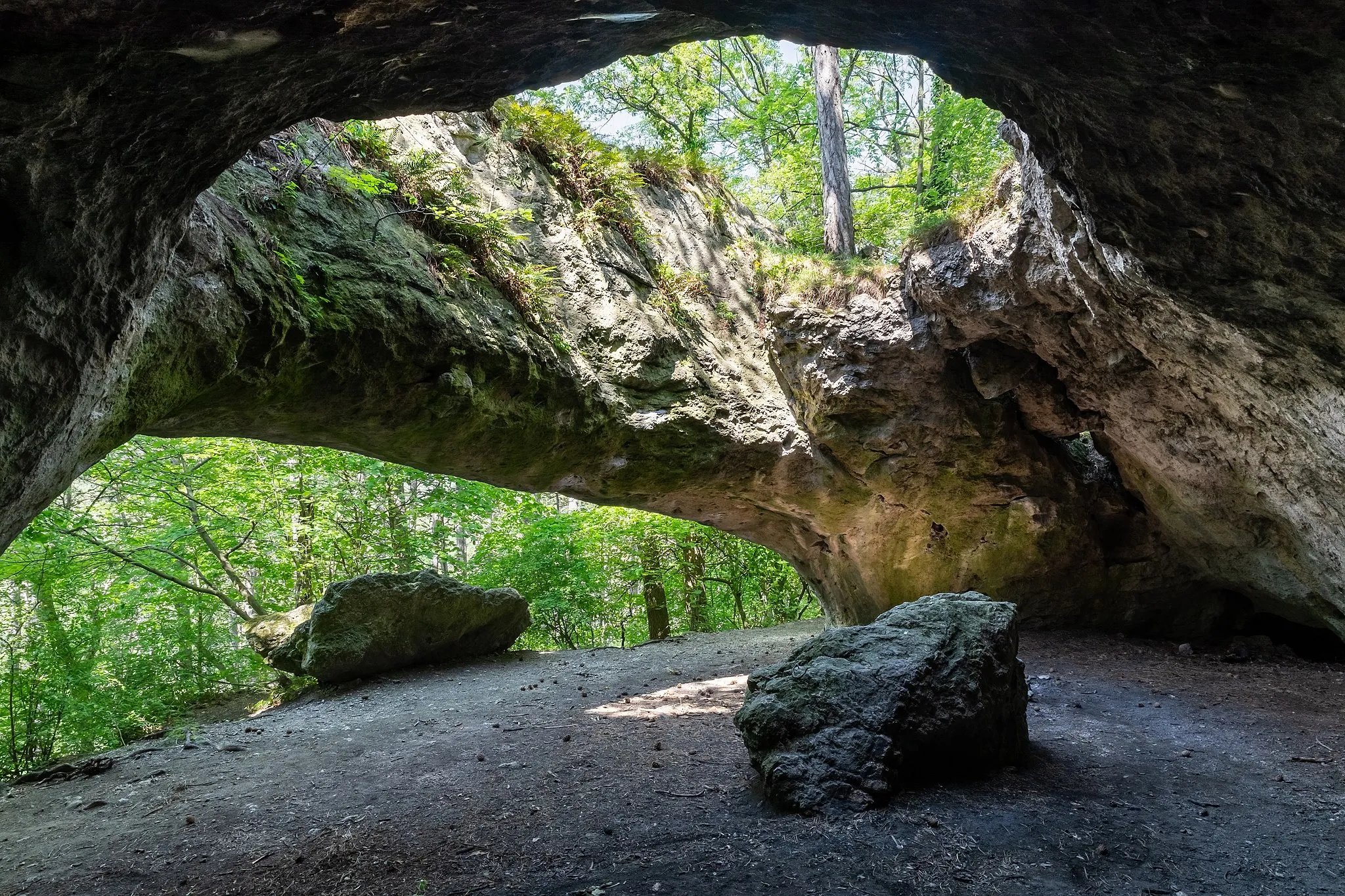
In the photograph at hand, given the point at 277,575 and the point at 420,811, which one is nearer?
the point at 420,811

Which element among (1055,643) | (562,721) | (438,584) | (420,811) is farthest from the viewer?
(438,584)

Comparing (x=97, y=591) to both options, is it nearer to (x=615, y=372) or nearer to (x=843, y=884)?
(x=615, y=372)

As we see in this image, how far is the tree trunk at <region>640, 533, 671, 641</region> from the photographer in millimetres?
15078

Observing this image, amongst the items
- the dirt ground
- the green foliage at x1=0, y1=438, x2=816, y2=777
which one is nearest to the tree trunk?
the green foliage at x1=0, y1=438, x2=816, y2=777

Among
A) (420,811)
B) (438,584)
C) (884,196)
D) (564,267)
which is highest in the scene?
(884,196)

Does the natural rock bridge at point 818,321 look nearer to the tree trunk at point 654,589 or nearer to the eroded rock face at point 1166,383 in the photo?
the eroded rock face at point 1166,383

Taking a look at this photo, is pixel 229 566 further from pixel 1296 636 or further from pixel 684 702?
pixel 1296 636

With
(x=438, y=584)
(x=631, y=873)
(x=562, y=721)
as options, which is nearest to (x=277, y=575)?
(x=438, y=584)

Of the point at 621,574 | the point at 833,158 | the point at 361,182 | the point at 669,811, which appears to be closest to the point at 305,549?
the point at 621,574

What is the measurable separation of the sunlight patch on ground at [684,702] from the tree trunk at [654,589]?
7.34 meters

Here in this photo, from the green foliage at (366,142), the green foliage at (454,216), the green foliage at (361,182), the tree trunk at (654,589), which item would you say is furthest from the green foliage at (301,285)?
the tree trunk at (654,589)

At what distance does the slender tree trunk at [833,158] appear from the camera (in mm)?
10125

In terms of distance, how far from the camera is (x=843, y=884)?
9.87 ft

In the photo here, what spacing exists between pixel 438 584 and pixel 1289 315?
8.92 metres
